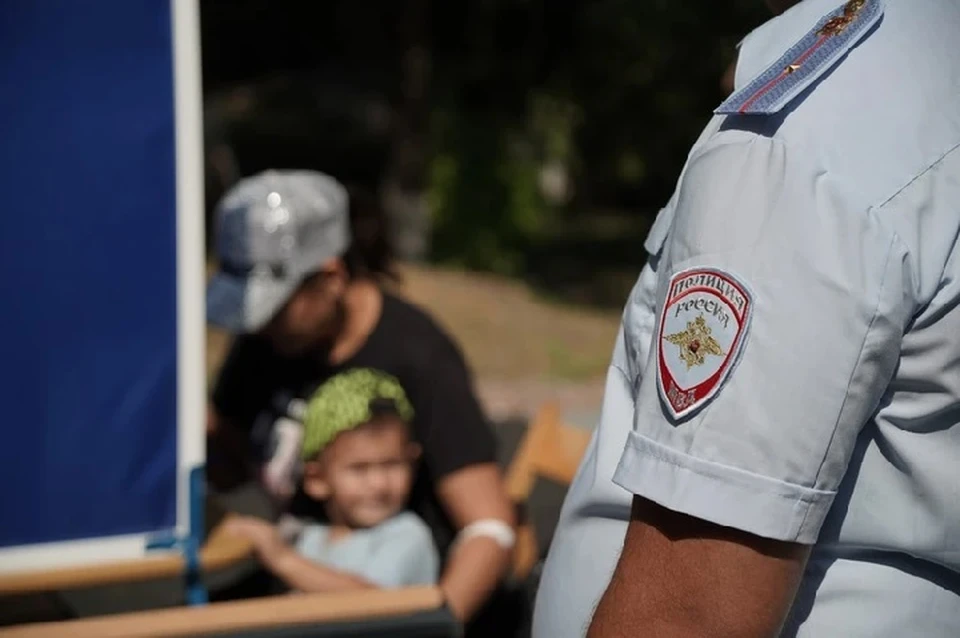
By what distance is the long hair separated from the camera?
8.10ft

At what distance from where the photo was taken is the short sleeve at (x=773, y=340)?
2.39 feet

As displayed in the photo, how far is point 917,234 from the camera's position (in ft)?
2.44

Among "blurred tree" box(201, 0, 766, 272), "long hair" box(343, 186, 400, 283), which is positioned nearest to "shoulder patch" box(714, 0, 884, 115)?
"long hair" box(343, 186, 400, 283)

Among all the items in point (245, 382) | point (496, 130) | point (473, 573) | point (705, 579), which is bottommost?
point (473, 573)

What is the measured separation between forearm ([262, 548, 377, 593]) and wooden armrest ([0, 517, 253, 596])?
0.20ft

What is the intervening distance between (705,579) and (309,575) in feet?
4.55

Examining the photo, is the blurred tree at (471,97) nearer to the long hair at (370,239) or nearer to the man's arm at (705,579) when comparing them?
the long hair at (370,239)

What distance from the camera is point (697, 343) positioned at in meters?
0.77

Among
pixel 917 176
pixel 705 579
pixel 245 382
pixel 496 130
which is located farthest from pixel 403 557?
pixel 496 130

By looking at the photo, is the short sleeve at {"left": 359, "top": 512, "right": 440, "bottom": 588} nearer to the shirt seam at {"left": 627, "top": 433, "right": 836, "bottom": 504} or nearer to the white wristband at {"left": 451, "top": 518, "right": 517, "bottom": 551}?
the white wristband at {"left": 451, "top": 518, "right": 517, "bottom": 551}

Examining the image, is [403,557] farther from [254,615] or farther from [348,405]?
[254,615]

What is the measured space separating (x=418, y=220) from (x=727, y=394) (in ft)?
27.8

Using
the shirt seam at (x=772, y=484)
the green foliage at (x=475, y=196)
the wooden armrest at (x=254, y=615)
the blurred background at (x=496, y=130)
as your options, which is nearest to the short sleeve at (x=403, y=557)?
the wooden armrest at (x=254, y=615)

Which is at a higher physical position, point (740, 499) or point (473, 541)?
point (740, 499)
